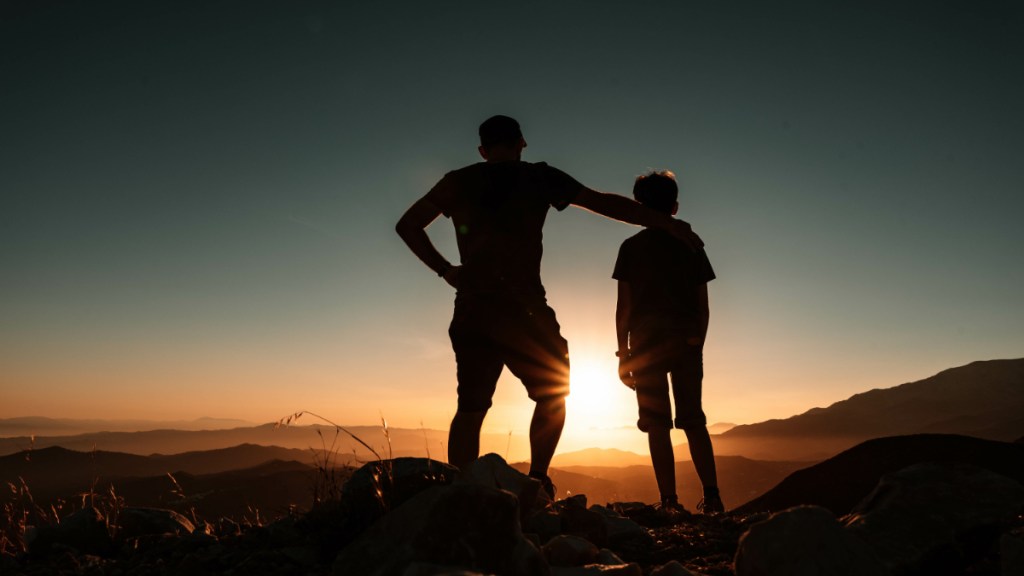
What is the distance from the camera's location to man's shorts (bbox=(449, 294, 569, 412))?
3.30m

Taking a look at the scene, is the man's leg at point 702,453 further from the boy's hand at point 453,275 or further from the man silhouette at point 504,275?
the boy's hand at point 453,275

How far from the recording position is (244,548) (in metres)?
2.30

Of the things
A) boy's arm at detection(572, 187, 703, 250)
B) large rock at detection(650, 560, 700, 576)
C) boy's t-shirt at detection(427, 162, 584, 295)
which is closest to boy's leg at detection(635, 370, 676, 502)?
boy's arm at detection(572, 187, 703, 250)

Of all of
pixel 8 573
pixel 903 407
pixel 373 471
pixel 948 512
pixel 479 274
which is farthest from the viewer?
pixel 903 407

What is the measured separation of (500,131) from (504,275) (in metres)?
0.87

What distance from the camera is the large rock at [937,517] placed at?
192 cm

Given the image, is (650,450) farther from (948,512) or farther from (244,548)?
(244,548)

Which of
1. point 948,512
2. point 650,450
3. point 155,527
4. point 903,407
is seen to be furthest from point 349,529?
point 903,407

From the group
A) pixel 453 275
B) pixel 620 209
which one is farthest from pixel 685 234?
pixel 453 275

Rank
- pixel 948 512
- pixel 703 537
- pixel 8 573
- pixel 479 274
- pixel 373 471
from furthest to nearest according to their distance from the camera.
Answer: pixel 479 274 → pixel 703 537 → pixel 373 471 → pixel 8 573 → pixel 948 512

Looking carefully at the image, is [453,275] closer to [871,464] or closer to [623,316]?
[623,316]

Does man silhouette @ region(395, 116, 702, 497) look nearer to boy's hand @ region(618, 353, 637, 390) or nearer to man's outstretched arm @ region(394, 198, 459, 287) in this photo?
man's outstretched arm @ region(394, 198, 459, 287)

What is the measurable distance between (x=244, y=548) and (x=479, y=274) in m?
1.70

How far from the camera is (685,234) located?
11.4 ft
